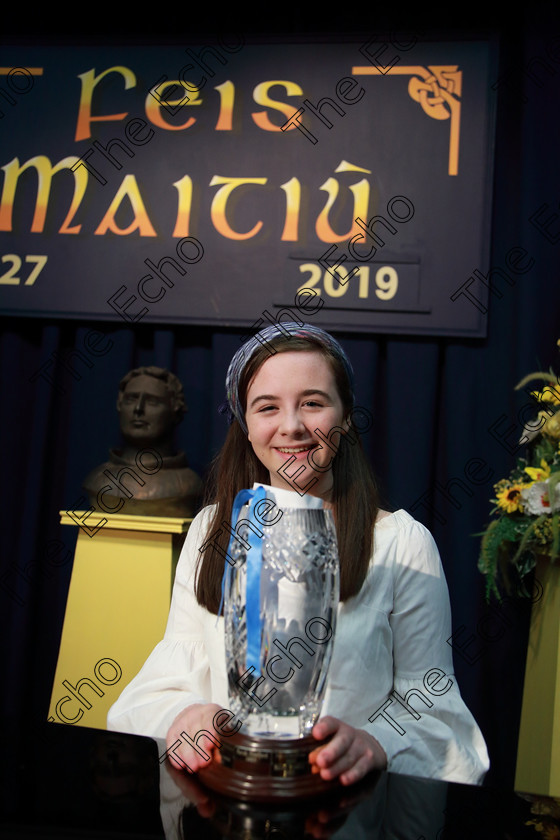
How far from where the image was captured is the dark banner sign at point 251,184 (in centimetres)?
246

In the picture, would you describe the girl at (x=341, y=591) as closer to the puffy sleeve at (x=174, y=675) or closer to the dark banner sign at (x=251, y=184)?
the puffy sleeve at (x=174, y=675)

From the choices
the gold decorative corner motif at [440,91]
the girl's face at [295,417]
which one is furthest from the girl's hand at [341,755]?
the gold decorative corner motif at [440,91]

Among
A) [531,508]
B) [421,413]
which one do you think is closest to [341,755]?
[531,508]

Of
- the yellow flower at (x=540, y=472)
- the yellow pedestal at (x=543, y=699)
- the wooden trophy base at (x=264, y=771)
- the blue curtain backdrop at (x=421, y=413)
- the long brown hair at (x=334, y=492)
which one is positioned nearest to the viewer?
the wooden trophy base at (x=264, y=771)

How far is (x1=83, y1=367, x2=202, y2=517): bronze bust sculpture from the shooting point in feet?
6.98

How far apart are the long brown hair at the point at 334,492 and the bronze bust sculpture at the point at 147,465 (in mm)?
805

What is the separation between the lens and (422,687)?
1114 millimetres

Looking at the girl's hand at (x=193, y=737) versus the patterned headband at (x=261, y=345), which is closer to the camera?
the girl's hand at (x=193, y=737)

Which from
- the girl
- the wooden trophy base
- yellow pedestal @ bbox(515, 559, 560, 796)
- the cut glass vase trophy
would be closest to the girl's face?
the girl

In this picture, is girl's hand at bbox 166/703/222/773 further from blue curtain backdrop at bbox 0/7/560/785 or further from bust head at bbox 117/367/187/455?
blue curtain backdrop at bbox 0/7/560/785

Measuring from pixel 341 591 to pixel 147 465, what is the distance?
1.16m

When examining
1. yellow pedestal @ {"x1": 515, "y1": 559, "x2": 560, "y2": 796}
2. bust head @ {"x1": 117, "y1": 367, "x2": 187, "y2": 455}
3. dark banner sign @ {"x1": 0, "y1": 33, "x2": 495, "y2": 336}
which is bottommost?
yellow pedestal @ {"x1": 515, "y1": 559, "x2": 560, "y2": 796}

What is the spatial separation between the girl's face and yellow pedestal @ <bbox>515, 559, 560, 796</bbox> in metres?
1.07

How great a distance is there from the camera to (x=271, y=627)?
74 cm
